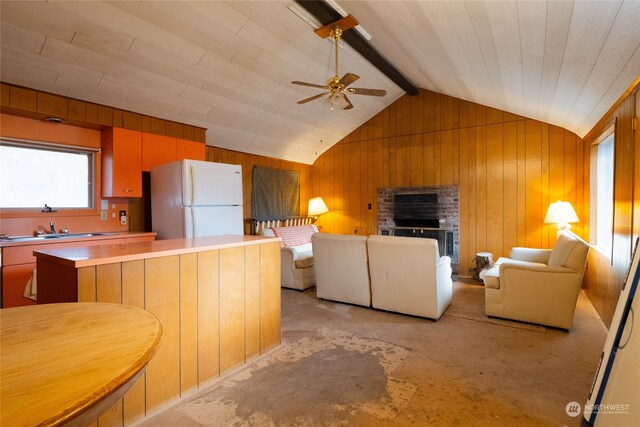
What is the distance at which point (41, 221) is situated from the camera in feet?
11.0

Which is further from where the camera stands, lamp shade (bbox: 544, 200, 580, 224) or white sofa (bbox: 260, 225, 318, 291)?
white sofa (bbox: 260, 225, 318, 291)

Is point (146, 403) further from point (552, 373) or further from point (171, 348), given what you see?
point (552, 373)

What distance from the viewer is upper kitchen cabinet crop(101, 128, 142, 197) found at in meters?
3.64

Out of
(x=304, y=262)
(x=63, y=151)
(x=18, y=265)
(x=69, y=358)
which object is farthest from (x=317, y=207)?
(x=69, y=358)

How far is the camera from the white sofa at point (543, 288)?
9.40 ft

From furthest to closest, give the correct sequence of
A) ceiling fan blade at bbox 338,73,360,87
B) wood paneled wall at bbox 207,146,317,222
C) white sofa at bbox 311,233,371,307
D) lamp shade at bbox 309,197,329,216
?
lamp shade at bbox 309,197,329,216 < wood paneled wall at bbox 207,146,317,222 < white sofa at bbox 311,233,371,307 < ceiling fan blade at bbox 338,73,360,87

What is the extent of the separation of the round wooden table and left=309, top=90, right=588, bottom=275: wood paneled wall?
17.6 ft

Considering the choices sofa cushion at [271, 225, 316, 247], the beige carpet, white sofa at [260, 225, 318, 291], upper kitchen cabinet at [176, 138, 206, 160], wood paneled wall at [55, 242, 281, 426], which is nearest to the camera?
wood paneled wall at [55, 242, 281, 426]

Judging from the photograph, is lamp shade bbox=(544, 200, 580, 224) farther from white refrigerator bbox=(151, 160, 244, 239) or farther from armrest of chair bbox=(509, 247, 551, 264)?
white refrigerator bbox=(151, 160, 244, 239)

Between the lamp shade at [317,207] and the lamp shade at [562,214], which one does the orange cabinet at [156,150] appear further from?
the lamp shade at [562,214]

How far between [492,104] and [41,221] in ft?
19.8

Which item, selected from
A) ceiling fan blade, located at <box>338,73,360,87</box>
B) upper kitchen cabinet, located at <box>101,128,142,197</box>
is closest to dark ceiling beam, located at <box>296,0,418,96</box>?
ceiling fan blade, located at <box>338,73,360,87</box>

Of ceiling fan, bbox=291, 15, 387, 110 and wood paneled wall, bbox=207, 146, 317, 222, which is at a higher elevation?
ceiling fan, bbox=291, 15, 387, 110

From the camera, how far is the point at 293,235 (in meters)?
5.22
